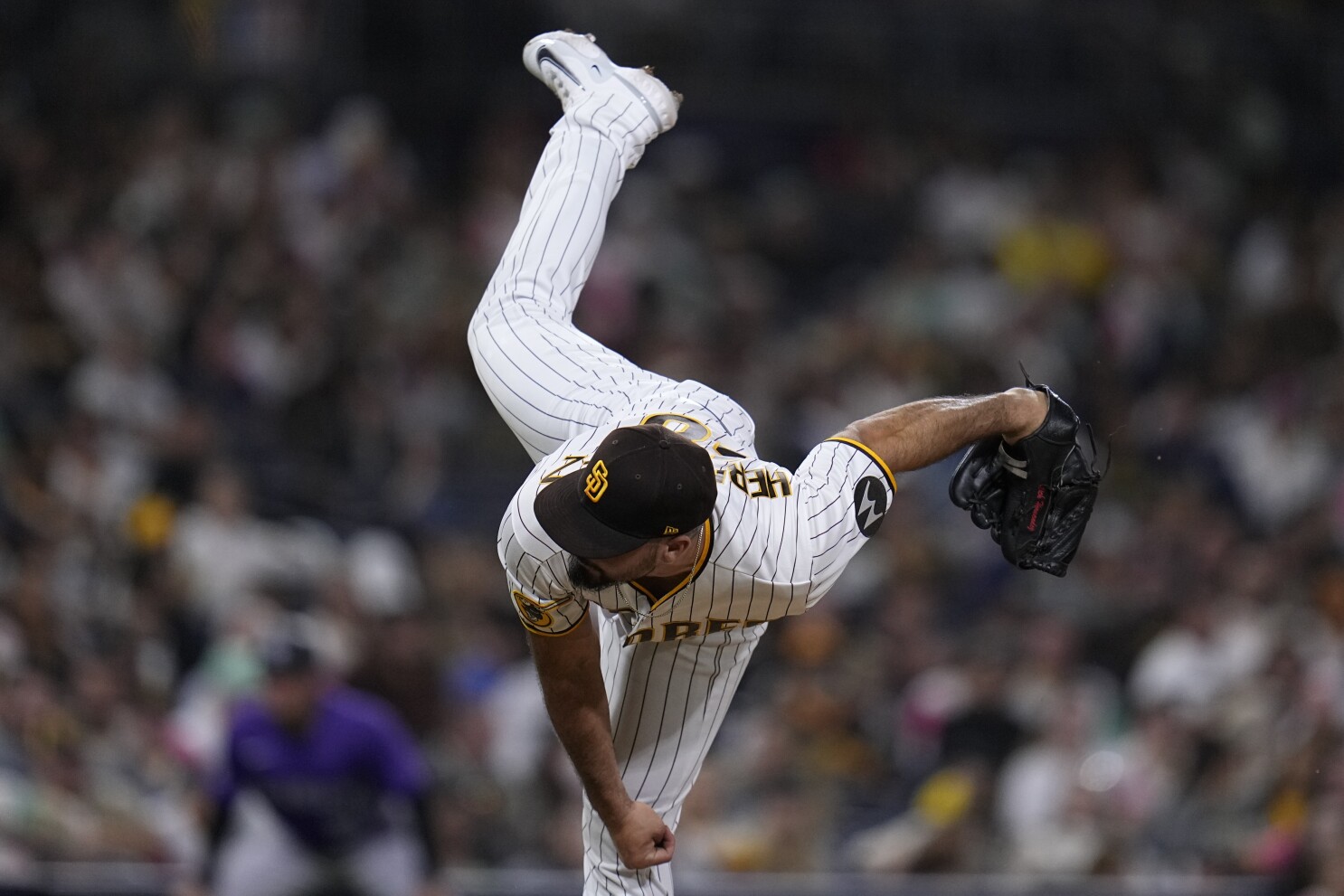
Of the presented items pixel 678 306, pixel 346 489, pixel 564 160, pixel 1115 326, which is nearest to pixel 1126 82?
pixel 1115 326

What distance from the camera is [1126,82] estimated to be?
13438 mm

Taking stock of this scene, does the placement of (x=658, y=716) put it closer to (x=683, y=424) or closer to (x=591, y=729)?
(x=591, y=729)

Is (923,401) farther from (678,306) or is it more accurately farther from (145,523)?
(678,306)

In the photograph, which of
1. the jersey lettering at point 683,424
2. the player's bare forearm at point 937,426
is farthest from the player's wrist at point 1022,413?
the jersey lettering at point 683,424

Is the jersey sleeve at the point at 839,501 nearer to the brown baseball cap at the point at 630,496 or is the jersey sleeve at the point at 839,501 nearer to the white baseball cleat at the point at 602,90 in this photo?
the brown baseball cap at the point at 630,496

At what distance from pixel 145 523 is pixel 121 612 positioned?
62 centimetres

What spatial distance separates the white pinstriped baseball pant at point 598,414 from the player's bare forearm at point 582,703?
24cm

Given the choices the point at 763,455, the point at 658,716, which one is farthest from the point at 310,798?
the point at 763,455

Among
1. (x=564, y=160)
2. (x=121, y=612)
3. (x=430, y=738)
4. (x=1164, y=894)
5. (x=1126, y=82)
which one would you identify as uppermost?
(x=1126, y=82)

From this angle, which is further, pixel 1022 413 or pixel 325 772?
pixel 325 772

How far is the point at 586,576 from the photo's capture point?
3484mm

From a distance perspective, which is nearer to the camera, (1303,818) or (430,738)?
(1303,818)

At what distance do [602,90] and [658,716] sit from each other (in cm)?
155

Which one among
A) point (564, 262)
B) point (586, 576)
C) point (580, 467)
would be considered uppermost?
point (564, 262)
